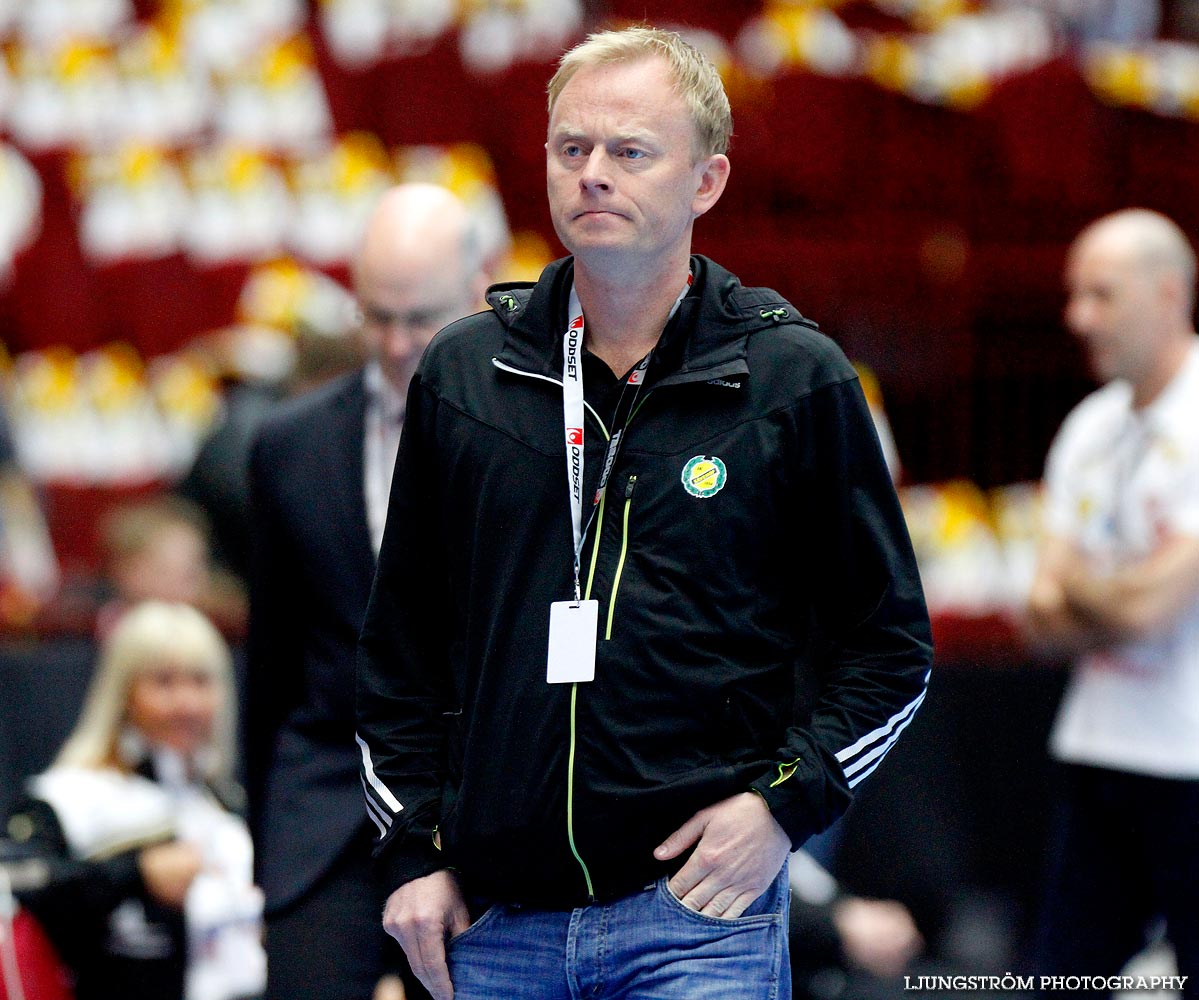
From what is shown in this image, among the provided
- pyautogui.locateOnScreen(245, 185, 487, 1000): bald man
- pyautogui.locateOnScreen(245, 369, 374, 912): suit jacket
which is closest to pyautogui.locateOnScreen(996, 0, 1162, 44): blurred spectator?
pyautogui.locateOnScreen(245, 185, 487, 1000): bald man

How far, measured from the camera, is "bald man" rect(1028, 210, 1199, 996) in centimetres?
372

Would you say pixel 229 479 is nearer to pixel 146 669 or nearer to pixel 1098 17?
pixel 146 669

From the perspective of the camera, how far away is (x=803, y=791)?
2.07 meters

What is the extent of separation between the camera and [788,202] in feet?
25.6

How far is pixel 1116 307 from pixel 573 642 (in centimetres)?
254

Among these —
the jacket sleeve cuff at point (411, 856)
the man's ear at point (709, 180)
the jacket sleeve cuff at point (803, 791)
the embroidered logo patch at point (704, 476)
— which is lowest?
the jacket sleeve cuff at point (411, 856)

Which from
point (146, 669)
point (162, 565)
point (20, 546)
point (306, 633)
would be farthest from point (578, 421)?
point (20, 546)

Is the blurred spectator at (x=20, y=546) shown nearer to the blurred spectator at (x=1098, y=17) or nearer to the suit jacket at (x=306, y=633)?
the suit jacket at (x=306, y=633)

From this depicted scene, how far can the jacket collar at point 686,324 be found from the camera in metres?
2.13

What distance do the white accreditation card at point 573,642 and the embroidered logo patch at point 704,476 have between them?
0.18 metres

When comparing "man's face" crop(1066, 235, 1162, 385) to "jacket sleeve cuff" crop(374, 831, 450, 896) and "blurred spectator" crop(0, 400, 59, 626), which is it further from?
"blurred spectator" crop(0, 400, 59, 626)

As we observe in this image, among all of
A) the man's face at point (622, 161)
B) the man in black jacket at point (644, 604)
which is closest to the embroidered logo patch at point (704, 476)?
the man in black jacket at point (644, 604)

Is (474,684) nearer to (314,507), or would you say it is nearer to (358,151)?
(314,507)

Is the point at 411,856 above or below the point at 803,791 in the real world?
below
